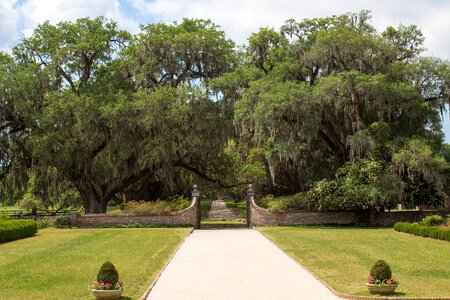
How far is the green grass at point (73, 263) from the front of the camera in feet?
36.1

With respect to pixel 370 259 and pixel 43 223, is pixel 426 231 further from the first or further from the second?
pixel 43 223

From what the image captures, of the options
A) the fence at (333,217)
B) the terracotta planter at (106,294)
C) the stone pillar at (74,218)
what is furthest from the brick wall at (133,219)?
the terracotta planter at (106,294)

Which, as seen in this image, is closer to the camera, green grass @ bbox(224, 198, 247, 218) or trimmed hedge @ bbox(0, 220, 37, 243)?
trimmed hedge @ bbox(0, 220, 37, 243)

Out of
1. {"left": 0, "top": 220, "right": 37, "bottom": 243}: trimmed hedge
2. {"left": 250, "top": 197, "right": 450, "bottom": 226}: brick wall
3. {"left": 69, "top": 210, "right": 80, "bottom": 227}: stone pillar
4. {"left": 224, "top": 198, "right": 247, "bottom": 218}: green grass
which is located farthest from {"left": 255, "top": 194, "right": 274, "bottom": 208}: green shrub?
{"left": 224, "top": 198, "right": 247, "bottom": 218}: green grass

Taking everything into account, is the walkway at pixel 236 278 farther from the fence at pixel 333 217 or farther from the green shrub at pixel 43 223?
the green shrub at pixel 43 223

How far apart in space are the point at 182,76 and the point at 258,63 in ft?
17.2

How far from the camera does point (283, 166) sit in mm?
38969

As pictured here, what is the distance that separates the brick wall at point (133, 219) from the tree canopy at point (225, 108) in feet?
11.3

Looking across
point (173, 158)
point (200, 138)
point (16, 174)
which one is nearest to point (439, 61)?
point (200, 138)

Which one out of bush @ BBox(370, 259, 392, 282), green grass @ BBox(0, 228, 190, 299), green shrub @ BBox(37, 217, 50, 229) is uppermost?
green shrub @ BBox(37, 217, 50, 229)

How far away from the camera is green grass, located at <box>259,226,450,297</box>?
11199 mm

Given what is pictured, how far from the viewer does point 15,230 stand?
24.6 m

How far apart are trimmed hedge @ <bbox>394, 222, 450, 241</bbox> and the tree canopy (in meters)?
3.28

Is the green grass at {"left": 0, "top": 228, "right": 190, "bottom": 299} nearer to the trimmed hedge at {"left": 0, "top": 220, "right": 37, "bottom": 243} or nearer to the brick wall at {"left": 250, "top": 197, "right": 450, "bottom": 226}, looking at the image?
the trimmed hedge at {"left": 0, "top": 220, "right": 37, "bottom": 243}
